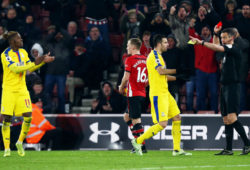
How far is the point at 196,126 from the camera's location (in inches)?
571

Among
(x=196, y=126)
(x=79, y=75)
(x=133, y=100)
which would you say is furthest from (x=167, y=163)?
(x=79, y=75)

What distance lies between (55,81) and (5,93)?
4550mm

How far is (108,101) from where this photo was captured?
15.5 m

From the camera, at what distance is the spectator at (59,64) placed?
16.2 metres

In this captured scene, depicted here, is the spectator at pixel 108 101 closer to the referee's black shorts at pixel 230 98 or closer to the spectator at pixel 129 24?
the spectator at pixel 129 24

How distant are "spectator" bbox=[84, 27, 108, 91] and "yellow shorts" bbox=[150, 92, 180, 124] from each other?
5460mm

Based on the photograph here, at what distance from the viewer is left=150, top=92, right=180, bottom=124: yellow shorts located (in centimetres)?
1134

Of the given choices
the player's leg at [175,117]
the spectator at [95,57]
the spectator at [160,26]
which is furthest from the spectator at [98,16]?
the player's leg at [175,117]

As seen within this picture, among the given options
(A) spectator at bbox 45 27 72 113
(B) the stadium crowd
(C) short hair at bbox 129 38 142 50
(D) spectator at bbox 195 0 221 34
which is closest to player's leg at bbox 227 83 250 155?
(C) short hair at bbox 129 38 142 50

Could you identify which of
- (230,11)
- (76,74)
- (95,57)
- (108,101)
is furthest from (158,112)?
(76,74)

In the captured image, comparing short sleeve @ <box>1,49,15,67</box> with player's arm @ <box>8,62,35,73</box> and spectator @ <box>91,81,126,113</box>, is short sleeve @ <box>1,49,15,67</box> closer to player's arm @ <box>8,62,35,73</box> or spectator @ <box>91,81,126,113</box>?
player's arm @ <box>8,62,35,73</box>

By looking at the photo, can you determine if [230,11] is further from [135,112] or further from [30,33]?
[30,33]

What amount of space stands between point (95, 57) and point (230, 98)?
5.85 m

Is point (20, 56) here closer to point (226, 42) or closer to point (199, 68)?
point (226, 42)
